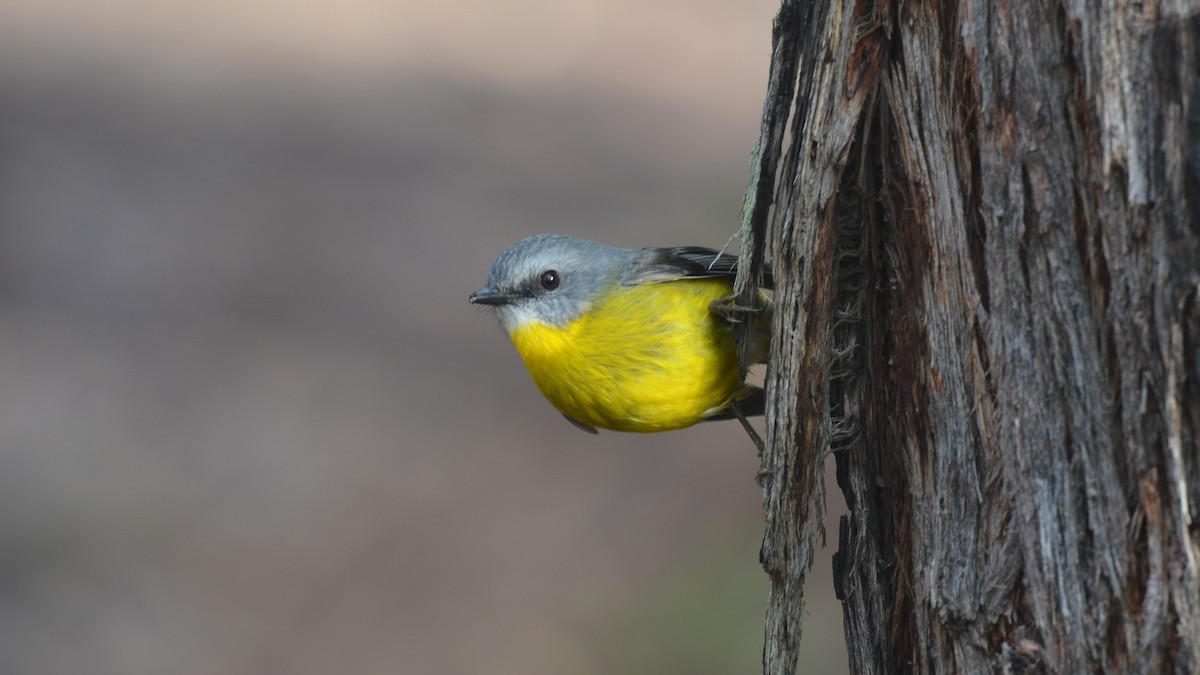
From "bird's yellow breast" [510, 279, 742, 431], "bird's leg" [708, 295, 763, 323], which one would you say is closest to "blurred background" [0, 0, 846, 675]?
"bird's yellow breast" [510, 279, 742, 431]

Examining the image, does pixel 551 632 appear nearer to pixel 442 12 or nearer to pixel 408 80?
pixel 408 80

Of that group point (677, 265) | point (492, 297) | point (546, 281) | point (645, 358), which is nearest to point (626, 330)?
point (645, 358)

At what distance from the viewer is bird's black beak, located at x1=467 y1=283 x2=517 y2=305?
5.04 metres

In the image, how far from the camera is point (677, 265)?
16.2 ft

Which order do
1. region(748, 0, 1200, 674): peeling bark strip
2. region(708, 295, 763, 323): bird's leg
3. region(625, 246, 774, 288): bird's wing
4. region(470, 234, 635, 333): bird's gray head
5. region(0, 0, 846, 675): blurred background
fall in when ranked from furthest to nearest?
region(0, 0, 846, 675): blurred background, region(470, 234, 635, 333): bird's gray head, region(625, 246, 774, 288): bird's wing, region(708, 295, 763, 323): bird's leg, region(748, 0, 1200, 674): peeling bark strip

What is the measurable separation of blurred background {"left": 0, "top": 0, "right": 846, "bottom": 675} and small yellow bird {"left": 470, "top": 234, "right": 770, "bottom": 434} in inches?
135

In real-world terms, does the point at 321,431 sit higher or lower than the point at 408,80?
lower

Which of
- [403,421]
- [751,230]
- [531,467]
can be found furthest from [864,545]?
[403,421]

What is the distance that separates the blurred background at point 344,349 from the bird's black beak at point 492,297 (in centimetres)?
357

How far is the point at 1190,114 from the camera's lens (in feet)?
7.20

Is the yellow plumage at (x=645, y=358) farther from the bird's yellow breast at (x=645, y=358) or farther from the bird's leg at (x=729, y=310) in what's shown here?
the bird's leg at (x=729, y=310)

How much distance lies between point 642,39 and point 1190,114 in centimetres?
1374

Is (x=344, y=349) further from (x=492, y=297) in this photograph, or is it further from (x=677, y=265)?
(x=677, y=265)

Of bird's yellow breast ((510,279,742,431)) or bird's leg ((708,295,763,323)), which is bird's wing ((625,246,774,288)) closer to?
bird's yellow breast ((510,279,742,431))
